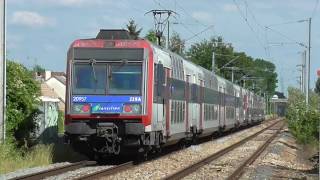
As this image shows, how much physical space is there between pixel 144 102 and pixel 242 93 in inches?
1433

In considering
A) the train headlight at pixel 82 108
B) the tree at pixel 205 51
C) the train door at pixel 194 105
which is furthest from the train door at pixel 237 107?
the tree at pixel 205 51

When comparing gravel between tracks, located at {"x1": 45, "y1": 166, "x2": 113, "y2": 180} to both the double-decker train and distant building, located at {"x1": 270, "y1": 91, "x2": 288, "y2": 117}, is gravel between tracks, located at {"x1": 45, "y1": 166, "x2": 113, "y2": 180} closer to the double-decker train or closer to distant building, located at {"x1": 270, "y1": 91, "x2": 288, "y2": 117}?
the double-decker train

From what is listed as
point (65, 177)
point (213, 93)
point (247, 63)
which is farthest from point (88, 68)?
point (247, 63)

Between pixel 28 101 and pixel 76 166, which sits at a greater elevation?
pixel 28 101

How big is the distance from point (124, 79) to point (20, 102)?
4.28 metres

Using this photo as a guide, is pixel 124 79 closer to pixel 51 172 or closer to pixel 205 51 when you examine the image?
pixel 51 172

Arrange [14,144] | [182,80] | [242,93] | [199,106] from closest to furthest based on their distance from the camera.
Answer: [14,144] → [182,80] → [199,106] → [242,93]

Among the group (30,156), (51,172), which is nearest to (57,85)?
(30,156)

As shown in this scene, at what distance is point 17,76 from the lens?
71.9 ft

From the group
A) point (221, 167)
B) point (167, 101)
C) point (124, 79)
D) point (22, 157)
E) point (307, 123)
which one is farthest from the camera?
point (307, 123)

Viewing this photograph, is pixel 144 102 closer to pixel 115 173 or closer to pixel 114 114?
pixel 114 114

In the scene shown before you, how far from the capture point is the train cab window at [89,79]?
19125mm

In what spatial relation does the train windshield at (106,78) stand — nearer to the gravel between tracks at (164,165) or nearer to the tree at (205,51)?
the gravel between tracks at (164,165)

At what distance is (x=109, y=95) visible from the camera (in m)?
19.0
